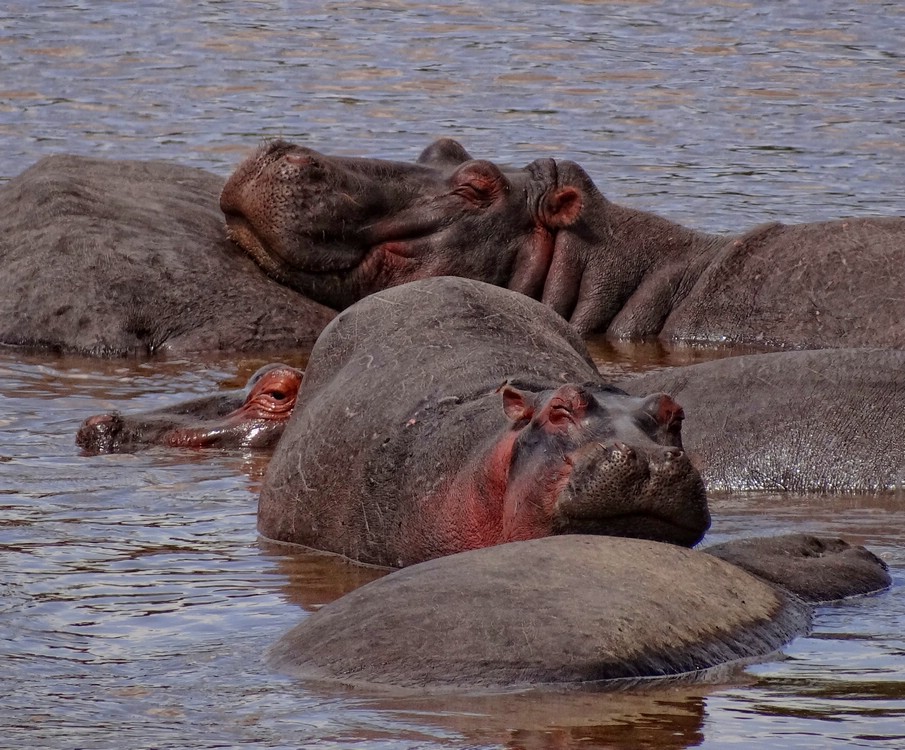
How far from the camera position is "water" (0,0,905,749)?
14.7 feet

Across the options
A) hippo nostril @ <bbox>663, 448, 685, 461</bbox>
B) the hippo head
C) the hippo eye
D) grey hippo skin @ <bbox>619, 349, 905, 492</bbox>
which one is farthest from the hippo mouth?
the hippo head

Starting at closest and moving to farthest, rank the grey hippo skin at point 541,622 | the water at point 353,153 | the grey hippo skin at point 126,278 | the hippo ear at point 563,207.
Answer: the water at point 353,153 → the grey hippo skin at point 541,622 → the grey hippo skin at point 126,278 → the hippo ear at point 563,207

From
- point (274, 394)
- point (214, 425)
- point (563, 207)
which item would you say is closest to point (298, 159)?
point (563, 207)

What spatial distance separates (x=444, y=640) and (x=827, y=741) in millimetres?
893

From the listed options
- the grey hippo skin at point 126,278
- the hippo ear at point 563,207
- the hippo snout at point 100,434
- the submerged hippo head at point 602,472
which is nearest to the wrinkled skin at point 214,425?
the hippo snout at point 100,434

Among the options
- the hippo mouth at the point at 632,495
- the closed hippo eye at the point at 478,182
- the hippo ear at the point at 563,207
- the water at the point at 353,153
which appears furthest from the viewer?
the hippo ear at the point at 563,207

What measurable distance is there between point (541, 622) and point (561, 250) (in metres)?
7.06

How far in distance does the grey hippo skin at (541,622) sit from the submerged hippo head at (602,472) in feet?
0.66

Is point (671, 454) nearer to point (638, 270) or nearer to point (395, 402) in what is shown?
point (395, 402)

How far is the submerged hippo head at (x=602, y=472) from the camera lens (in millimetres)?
5281

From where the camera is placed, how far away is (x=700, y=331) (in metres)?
11.3

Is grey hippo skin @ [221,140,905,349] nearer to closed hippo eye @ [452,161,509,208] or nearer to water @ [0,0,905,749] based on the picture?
closed hippo eye @ [452,161,509,208]

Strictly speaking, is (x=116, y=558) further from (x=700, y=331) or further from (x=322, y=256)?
(x=700, y=331)

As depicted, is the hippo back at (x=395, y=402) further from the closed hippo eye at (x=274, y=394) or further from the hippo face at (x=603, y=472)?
the closed hippo eye at (x=274, y=394)
